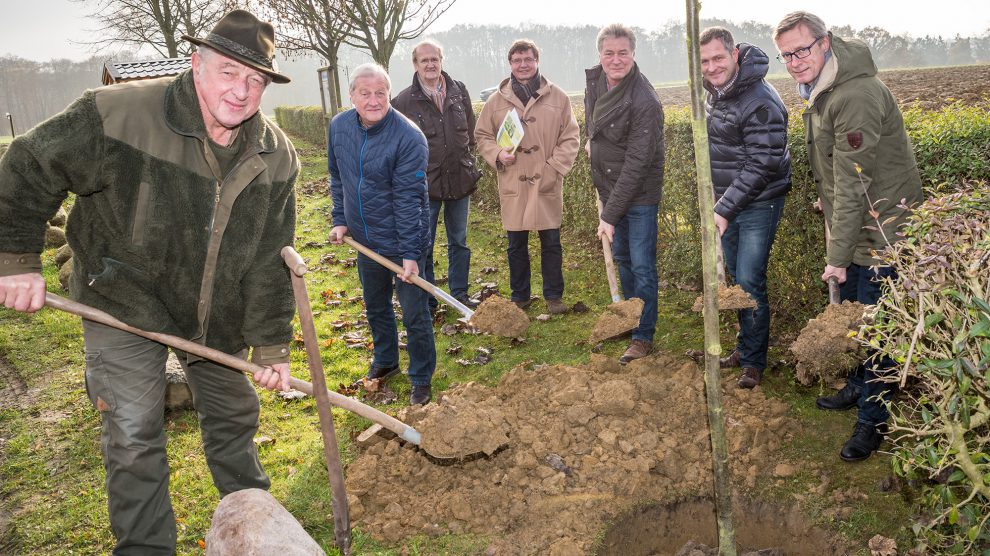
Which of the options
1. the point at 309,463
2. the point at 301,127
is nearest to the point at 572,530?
the point at 309,463

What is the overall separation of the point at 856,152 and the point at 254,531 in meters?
3.52

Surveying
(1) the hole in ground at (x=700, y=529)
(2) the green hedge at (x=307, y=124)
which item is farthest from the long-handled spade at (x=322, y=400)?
(2) the green hedge at (x=307, y=124)

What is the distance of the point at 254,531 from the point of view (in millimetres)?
2816

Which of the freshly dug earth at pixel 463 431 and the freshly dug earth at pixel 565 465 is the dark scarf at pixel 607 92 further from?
the freshly dug earth at pixel 463 431

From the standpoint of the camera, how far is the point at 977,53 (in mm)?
63688

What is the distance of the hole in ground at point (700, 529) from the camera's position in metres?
3.58

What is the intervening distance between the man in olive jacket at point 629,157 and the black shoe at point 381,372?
193 centimetres

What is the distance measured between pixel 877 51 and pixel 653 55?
46.0m

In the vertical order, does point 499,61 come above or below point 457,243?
above

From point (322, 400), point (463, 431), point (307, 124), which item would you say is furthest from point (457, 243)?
point (307, 124)

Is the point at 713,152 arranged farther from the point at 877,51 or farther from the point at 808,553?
the point at 877,51

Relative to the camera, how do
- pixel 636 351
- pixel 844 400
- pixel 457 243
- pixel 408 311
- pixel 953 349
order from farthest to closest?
1. pixel 457 243
2. pixel 636 351
3. pixel 408 311
4. pixel 844 400
5. pixel 953 349

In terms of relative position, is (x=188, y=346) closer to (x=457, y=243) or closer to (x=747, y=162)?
(x=747, y=162)

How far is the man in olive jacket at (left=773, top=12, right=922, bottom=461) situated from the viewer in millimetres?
3672
